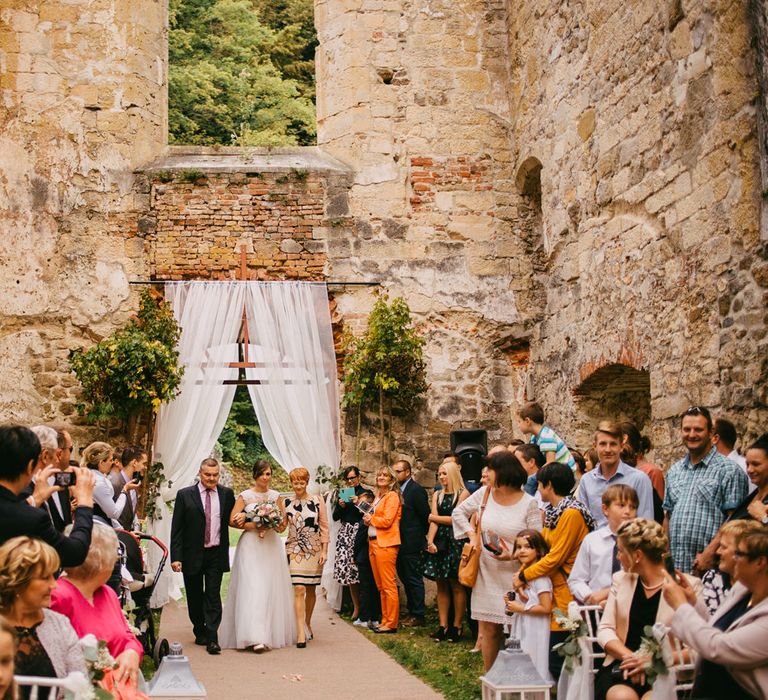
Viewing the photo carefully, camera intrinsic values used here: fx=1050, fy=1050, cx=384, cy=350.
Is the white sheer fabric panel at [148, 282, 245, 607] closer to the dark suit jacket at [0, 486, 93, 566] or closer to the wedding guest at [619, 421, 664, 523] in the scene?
the wedding guest at [619, 421, 664, 523]

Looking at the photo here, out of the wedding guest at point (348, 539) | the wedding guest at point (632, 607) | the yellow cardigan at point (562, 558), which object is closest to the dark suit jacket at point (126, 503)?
the wedding guest at point (348, 539)

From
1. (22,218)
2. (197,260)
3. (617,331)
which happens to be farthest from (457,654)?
(22,218)

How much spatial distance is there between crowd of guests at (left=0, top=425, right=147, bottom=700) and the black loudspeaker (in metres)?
5.40

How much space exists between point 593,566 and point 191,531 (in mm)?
4039

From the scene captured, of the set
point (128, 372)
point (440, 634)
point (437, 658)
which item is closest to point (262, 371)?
point (128, 372)

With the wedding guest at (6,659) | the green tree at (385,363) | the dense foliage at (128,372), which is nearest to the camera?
the wedding guest at (6,659)

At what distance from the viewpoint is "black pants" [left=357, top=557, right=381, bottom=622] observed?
926 centimetres

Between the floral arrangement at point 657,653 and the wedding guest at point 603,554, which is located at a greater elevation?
the wedding guest at point 603,554

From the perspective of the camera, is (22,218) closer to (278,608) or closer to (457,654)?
(278,608)

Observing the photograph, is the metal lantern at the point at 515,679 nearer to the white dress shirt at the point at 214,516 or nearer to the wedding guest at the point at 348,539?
the white dress shirt at the point at 214,516

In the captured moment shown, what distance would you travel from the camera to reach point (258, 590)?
8.09m

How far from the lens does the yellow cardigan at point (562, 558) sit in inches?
210

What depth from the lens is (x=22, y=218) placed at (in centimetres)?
1081

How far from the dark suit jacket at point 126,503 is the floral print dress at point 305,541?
1.31 metres
